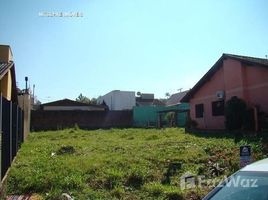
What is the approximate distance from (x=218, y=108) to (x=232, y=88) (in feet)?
7.86

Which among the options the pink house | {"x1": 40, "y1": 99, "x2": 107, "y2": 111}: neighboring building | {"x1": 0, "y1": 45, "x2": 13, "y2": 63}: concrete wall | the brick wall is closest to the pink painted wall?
the pink house

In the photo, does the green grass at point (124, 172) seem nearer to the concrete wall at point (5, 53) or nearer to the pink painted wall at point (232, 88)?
the concrete wall at point (5, 53)

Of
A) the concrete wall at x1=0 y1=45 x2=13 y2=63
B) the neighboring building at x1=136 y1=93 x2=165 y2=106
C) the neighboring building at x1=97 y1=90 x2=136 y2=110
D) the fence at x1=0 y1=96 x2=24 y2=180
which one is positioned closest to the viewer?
the fence at x1=0 y1=96 x2=24 y2=180

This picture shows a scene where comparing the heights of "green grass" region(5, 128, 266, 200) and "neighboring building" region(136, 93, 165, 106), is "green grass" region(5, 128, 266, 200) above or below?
below

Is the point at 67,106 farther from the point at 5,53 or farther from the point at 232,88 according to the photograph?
the point at 5,53

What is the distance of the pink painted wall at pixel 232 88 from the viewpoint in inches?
832

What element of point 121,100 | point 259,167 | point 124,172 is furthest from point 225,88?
point 121,100

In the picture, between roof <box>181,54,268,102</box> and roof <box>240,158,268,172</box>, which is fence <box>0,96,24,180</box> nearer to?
roof <box>240,158,268,172</box>

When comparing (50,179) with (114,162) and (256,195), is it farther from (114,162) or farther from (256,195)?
(256,195)

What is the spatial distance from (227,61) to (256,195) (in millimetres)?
→ 21176

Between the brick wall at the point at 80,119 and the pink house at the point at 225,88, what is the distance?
43.8 feet

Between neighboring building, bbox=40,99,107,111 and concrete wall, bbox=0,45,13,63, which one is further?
neighboring building, bbox=40,99,107,111

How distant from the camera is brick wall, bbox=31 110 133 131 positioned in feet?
126

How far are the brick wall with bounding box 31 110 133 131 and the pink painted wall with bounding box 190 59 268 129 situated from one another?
13.7 metres
